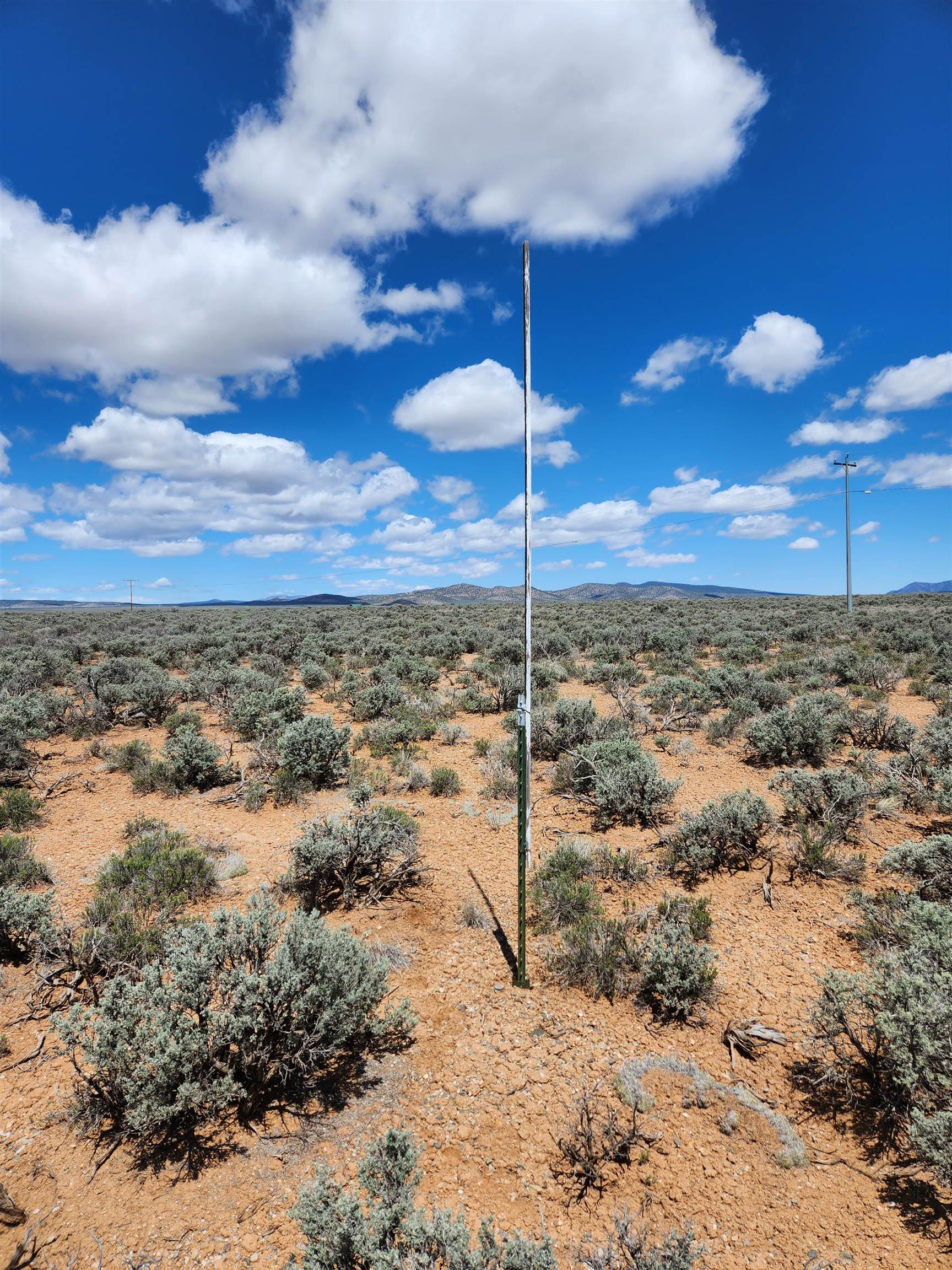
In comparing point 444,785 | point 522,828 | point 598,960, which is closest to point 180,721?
point 444,785

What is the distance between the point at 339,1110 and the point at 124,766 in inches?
327

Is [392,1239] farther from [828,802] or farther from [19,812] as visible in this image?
[19,812]

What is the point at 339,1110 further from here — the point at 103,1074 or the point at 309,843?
the point at 309,843

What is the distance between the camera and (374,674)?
653 inches

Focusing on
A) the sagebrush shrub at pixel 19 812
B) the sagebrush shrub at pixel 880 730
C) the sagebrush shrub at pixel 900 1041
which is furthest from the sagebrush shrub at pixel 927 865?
the sagebrush shrub at pixel 19 812

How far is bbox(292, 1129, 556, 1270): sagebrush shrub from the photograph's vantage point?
2639 mm

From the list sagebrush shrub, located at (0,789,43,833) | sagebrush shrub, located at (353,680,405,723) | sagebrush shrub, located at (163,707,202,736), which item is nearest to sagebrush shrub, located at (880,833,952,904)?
sagebrush shrub, located at (353,680,405,723)

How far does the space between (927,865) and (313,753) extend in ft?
27.3

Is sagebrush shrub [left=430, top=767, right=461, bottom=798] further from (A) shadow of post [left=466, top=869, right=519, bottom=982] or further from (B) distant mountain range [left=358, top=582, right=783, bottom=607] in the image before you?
(B) distant mountain range [left=358, top=582, right=783, bottom=607]

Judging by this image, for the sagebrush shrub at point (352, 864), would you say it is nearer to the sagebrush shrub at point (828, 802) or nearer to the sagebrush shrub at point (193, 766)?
the sagebrush shrub at point (193, 766)

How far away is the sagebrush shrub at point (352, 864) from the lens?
6406mm

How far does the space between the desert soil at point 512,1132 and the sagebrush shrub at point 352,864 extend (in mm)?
285

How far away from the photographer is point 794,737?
9891 mm

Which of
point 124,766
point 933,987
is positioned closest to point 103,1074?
point 933,987
